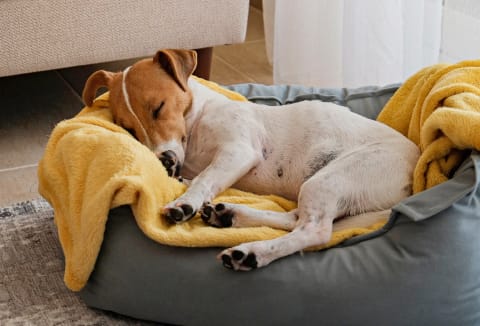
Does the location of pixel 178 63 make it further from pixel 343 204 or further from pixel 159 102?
pixel 343 204

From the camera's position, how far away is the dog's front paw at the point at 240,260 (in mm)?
2088

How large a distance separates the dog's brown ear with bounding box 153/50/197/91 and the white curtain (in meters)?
1.13

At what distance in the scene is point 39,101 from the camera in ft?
13.0

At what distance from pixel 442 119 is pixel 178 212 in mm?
754

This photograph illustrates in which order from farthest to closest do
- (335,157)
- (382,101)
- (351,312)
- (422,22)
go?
(422,22), (382,101), (335,157), (351,312)

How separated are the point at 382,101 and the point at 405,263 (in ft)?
3.54

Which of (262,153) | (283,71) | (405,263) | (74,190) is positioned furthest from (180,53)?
(283,71)

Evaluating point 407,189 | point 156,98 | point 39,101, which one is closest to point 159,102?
point 156,98

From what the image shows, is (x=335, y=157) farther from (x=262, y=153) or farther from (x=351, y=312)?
(x=351, y=312)

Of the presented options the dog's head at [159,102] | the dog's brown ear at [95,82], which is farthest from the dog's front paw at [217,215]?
the dog's brown ear at [95,82]

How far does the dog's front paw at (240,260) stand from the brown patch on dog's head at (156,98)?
0.54 m

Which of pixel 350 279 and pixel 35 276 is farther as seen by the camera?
pixel 35 276

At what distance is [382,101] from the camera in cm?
303

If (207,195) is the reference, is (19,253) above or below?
below
